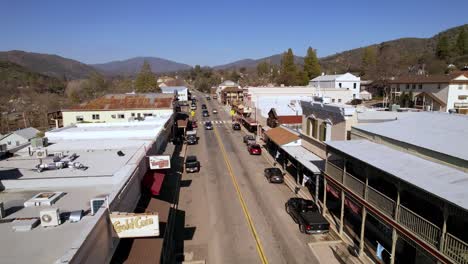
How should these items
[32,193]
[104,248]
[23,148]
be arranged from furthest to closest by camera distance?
[23,148]
[32,193]
[104,248]

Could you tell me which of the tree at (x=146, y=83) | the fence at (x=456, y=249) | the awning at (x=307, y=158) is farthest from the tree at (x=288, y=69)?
the fence at (x=456, y=249)

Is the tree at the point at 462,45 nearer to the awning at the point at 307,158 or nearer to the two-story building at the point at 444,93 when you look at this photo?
the two-story building at the point at 444,93

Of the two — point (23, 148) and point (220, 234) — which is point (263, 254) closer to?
point (220, 234)

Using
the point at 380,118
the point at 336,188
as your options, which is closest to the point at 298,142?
the point at 380,118

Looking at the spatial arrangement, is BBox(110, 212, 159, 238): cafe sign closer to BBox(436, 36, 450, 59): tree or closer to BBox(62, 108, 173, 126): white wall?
BBox(62, 108, 173, 126): white wall

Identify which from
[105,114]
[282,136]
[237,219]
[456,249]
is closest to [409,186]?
[456,249]

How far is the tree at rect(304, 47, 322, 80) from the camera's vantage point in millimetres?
116488

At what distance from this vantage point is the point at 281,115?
142 feet

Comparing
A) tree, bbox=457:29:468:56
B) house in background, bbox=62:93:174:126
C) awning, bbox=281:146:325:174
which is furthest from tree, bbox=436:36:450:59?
awning, bbox=281:146:325:174

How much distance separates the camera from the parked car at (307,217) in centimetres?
1902

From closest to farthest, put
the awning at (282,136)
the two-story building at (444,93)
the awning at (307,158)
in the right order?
the awning at (307,158) < the awning at (282,136) < the two-story building at (444,93)

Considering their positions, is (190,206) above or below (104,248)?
below

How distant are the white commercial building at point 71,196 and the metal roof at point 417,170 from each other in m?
11.4

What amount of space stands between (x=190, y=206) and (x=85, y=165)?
27.8 ft
